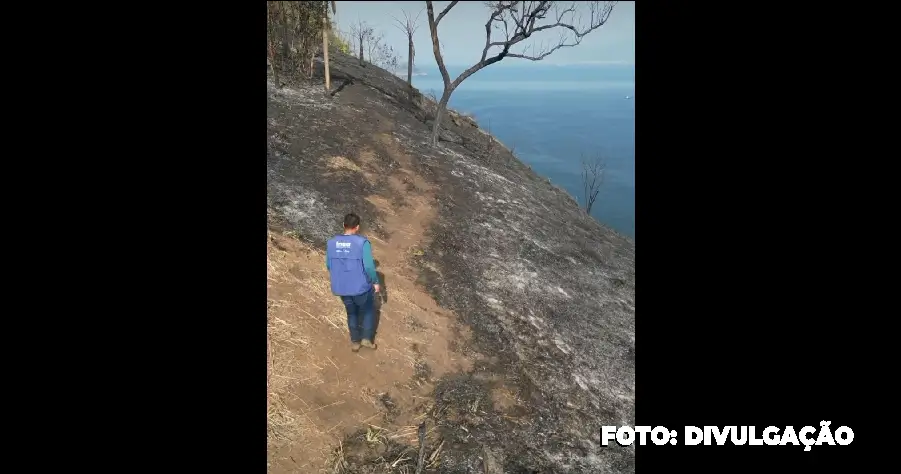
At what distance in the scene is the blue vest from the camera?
576cm

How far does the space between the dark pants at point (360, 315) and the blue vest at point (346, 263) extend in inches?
7.7

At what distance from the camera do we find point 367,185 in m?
11.8

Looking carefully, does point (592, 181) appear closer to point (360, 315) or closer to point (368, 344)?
point (360, 315)

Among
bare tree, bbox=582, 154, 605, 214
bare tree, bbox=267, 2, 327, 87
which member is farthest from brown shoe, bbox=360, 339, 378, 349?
bare tree, bbox=582, 154, 605, 214

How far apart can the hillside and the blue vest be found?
1049 mm

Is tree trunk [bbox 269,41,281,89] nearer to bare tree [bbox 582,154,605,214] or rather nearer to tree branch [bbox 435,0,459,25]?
tree branch [bbox 435,0,459,25]

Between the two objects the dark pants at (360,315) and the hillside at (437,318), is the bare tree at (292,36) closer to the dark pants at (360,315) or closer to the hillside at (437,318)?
the hillside at (437,318)

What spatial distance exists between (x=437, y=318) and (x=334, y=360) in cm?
207

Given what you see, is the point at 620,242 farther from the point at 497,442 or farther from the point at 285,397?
the point at 285,397

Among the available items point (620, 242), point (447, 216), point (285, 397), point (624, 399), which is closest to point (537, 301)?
point (624, 399)

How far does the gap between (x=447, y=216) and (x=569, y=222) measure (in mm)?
4651

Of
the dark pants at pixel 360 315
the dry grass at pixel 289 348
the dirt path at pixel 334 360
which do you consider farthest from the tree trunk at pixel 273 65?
the dark pants at pixel 360 315

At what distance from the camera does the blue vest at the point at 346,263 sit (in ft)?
18.9

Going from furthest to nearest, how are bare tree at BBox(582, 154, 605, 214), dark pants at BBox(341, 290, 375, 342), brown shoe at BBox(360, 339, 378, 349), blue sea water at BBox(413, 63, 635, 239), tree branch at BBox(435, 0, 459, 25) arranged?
blue sea water at BBox(413, 63, 635, 239)
bare tree at BBox(582, 154, 605, 214)
tree branch at BBox(435, 0, 459, 25)
brown shoe at BBox(360, 339, 378, 349)
dark pants at BBox(341, 290, 375, 342)
